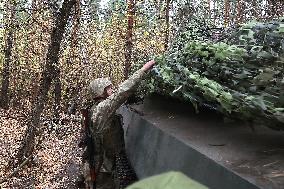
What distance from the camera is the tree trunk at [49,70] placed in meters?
8.90

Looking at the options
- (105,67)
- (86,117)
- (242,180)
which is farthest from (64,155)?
(105,67)

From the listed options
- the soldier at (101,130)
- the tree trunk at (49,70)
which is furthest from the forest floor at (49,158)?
the soldier at (101,130)

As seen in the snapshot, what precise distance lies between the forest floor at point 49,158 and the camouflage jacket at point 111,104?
151 centimetres

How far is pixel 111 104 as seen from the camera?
5.24 m

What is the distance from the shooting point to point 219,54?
13.3ft

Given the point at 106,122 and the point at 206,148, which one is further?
the point at 106,122

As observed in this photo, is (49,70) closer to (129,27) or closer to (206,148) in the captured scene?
(206,148)

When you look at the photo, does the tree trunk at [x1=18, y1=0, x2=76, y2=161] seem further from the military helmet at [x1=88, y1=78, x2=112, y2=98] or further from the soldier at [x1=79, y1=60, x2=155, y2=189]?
the military helmet at [x1=88, y1=78, x2=112, y2=98]

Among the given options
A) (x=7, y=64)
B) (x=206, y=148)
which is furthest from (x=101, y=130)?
(x=7, y=64)

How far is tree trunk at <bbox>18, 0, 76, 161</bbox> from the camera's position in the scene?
890 cm

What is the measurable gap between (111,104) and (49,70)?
4.11 m

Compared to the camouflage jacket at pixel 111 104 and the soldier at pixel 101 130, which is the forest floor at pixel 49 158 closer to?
the soldier at pixel 101 130

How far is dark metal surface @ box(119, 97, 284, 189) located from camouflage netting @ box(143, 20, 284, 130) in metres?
0.21

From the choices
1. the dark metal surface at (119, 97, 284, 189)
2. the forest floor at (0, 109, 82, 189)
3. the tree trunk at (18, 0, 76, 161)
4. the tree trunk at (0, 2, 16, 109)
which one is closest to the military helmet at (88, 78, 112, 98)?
the dark metal surface at (119, 97, 284, 189)
